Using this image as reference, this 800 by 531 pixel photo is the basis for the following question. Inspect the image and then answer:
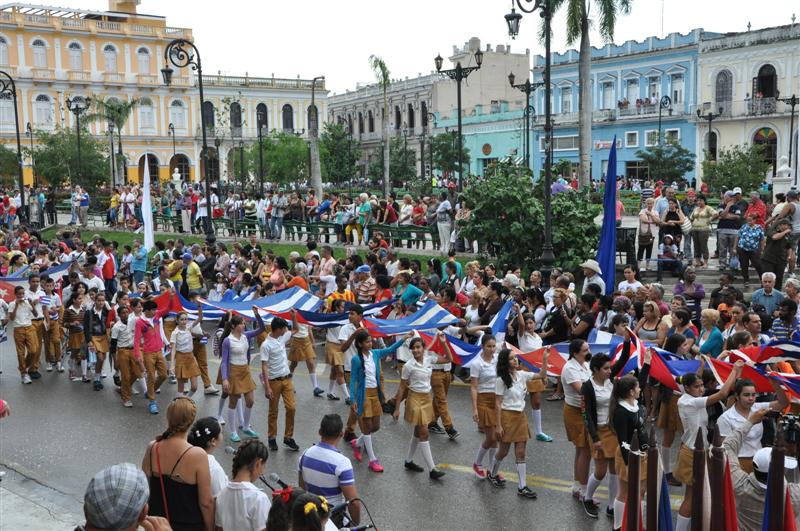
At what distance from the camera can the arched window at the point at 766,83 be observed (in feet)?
162

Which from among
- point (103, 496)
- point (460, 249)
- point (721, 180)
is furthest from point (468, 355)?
point (721, 180)

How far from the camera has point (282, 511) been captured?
5.12 m

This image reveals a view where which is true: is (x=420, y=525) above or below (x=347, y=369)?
below

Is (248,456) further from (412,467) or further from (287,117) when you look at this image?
(287,117)

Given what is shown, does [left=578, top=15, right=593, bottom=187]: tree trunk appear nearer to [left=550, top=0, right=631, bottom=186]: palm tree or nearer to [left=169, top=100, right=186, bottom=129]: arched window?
[left=550, top=0, right=631, bottom=186]: palm tree

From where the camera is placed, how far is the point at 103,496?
448 cm

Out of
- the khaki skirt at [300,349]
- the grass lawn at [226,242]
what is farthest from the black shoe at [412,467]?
the grass lawn at [226,242]

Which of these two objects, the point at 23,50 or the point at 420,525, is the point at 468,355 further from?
the point at 23,50

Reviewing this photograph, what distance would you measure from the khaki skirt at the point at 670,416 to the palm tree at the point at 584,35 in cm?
1857

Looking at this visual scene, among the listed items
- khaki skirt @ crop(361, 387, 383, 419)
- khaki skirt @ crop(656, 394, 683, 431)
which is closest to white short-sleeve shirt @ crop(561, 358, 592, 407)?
khaki skirt @ crop(656, 394, 683, 431)

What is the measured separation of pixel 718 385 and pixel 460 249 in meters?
14.0

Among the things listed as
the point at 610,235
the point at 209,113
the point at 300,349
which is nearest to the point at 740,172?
the point at 610,235

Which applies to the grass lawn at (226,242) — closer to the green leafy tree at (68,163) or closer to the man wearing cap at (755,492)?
the green leafy tree at (68,163)

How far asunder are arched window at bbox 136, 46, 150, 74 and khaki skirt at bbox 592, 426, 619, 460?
228 ft
